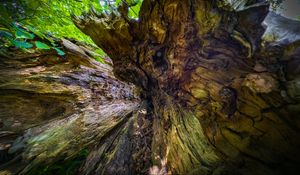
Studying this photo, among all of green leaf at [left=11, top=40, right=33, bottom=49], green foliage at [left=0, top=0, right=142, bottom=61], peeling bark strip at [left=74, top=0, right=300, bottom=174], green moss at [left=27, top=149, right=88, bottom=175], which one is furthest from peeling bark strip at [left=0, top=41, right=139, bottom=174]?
green leaf at [left=11, top=40, right=33, bottom=49]

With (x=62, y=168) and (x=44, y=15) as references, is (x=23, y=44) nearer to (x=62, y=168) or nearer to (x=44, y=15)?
(x=44, y=15)

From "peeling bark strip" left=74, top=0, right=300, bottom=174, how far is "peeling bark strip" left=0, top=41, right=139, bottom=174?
1.37 metres

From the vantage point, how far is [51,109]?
9.65 feet

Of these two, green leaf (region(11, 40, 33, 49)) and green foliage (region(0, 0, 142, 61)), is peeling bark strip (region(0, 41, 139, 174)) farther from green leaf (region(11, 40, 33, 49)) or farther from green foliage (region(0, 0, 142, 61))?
green leaf (region(11, 40, 33, 49))

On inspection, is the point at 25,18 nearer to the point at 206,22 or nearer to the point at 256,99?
the point at 206,22

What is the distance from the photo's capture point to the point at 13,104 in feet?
8.56

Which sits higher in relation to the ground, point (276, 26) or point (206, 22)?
point (206, 22)

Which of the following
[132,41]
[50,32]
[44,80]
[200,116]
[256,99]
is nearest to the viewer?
[256,99]

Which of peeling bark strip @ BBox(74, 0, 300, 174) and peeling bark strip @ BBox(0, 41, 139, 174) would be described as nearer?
peeling bark strip @ BBox(74, 0, 300, 174)

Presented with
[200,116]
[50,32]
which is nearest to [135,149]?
[200,116]

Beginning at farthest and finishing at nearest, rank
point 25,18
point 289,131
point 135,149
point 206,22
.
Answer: point 135,149
point 25,18
point 206,22
point 289,131

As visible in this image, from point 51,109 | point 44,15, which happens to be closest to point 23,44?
point 44,15

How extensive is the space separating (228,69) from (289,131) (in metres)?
0.67

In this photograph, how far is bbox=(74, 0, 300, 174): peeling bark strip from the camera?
1055mm
